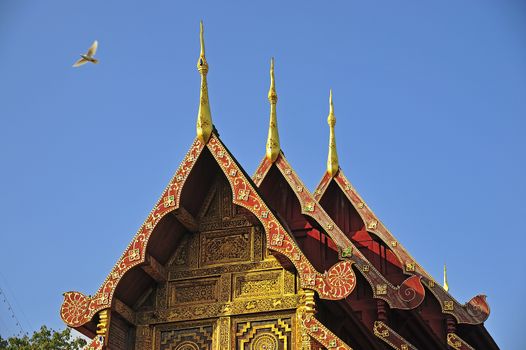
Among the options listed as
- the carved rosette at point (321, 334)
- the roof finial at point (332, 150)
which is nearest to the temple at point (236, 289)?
the carved rosette at point (321, 334)

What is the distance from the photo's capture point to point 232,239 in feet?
69.0

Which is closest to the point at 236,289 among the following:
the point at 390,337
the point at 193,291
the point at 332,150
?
the point at 193,291

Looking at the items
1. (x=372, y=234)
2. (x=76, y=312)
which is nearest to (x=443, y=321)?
(x=372, y=234)

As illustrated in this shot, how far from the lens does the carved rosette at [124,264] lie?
2011 centimetres

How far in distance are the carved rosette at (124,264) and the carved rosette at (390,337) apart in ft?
12.4

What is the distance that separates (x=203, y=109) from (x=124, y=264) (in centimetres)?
291

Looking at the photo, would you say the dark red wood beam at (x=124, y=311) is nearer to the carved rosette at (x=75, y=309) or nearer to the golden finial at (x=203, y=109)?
the carved rosette at (x=75, y=309)

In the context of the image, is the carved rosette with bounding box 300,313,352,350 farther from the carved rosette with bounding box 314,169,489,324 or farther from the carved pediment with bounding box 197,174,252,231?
the carved pediment with bounding box 197,174,252,231

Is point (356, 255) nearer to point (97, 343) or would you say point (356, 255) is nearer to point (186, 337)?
point (186, 337)

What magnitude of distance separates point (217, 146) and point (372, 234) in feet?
13.6

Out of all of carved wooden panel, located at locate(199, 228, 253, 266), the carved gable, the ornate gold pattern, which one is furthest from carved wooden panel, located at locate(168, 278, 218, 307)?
the ornate gold pattern

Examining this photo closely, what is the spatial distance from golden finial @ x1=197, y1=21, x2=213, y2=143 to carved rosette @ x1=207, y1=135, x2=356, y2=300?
0.50 ft

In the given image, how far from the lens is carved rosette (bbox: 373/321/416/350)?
778 inches

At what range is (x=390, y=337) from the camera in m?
19.9
